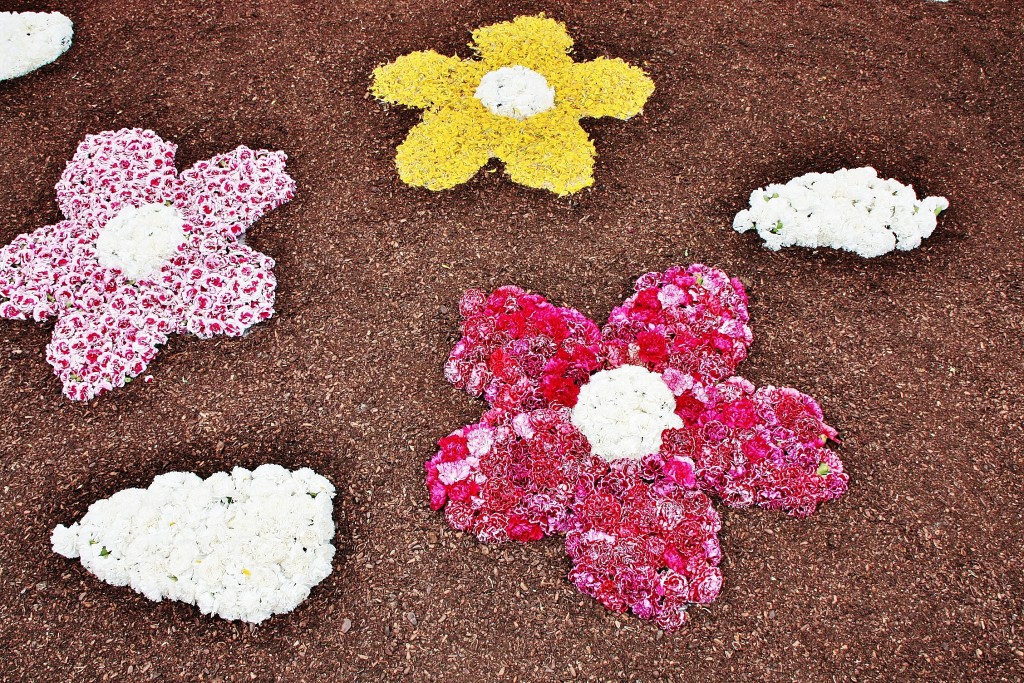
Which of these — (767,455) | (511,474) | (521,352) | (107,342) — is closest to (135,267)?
(107,342)

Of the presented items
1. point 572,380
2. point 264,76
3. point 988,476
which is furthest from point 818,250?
point 264,76

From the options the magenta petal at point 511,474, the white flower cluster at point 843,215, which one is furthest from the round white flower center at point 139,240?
the white flower cluster at point 843,215

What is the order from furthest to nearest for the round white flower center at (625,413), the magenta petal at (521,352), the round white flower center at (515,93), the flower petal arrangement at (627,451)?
the round white flower center at (515,93) < the magenta petal at (521,352) < the round white flower center at (625,413) < the flower petal arrangement at (627,451)

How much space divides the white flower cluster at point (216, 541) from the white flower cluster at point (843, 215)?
3.69 m

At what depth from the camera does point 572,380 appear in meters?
4.73

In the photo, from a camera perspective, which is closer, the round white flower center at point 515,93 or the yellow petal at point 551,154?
Answer: the yellow petal at point 551,154

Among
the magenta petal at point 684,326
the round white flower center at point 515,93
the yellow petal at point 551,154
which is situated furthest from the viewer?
the round white flower center at point 515,93

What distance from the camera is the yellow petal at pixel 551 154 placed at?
5.93m

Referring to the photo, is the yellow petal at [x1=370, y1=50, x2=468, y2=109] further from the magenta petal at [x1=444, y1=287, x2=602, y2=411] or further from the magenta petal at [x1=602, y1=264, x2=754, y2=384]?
the magenta petal at [x1=602, y1=264, x2=754, y2=384]

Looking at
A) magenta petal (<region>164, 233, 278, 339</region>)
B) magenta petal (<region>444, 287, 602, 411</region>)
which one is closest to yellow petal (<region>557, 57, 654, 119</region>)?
magenta petal (<region>444, 287, 602, 411</region>)

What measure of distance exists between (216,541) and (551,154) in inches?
148

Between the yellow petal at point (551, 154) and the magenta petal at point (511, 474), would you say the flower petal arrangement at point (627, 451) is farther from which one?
the yellow petal at point (551, 154)

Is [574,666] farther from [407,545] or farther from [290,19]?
[290,19]

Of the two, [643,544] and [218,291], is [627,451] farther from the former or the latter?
[218,291]
